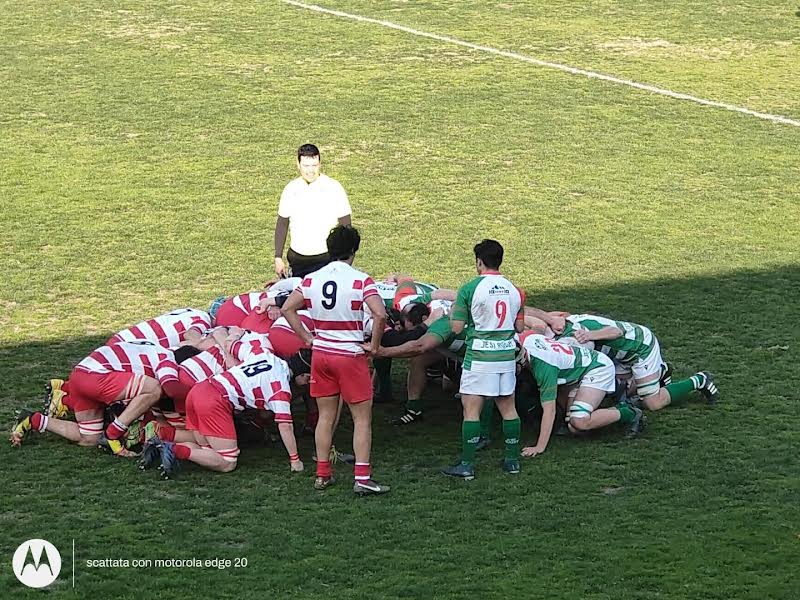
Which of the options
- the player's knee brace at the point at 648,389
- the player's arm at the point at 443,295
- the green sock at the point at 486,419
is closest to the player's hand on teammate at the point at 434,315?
the player's arm at the point at 443,295

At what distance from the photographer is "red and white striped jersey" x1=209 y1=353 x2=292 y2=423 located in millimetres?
8242

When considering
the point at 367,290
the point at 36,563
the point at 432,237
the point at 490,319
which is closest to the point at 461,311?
the point at 490,319

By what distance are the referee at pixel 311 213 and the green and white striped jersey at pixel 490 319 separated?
2565 mm

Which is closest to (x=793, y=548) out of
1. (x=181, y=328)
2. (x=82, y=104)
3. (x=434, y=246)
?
(x=181, y=328)

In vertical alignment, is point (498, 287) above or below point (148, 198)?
above

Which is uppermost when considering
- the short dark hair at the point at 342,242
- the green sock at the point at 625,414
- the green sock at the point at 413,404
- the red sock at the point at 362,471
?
the short dark hair at the point at 342,242

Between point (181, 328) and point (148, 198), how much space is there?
596 cm

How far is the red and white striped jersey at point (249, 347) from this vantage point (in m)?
8.52

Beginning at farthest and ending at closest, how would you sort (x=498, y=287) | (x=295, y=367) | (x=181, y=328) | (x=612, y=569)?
(x=181, y=328) < (x=295, y=367) < (x=498, y=287) < (x=612, y=569)

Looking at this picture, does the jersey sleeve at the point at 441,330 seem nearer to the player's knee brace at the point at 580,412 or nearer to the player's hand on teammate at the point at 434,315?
the player's hand on teammate at the point at 434,315

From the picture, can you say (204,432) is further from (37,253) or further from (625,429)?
(37,253)

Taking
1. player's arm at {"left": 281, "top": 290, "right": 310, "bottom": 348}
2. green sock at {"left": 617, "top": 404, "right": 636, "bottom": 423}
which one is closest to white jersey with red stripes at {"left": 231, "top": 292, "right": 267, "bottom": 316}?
player's arm at {"left": 281, "top": 290, "right": 310, "bottom": 348}

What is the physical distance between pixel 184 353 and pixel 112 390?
57 cm

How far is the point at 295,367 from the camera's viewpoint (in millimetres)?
8703
